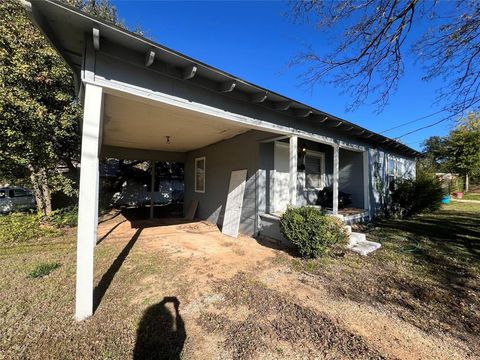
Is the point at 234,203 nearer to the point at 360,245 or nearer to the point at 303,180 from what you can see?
the point at 303,180

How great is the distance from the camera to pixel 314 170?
28.0 ft

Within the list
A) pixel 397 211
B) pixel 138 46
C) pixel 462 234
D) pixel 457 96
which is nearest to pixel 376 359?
pixel 138 46

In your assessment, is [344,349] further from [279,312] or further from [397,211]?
[397,211]

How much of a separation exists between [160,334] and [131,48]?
3.43 m

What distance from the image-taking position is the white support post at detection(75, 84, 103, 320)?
2701 mm

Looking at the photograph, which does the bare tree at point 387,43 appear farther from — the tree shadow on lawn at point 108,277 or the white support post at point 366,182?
the tree shadow on lawn at point 108,277

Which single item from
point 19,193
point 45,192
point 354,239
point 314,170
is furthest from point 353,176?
point 19,193

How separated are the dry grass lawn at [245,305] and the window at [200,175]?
14.2ft

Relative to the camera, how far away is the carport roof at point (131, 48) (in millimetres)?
2457

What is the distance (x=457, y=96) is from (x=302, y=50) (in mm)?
3427

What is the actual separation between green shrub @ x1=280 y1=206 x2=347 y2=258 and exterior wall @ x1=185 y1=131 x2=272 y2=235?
177 cm

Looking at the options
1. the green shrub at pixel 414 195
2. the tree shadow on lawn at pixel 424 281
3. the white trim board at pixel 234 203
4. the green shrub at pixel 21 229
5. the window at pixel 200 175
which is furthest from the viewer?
the green shrub at pixel 414 195

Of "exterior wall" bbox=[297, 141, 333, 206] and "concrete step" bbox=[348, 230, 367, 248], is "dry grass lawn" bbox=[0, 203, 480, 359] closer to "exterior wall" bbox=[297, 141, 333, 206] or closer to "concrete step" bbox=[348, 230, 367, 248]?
"concrete step" bbox=[348, 230, 367, 248]

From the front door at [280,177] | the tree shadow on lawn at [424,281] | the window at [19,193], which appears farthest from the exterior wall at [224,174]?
the window at [19,193]
